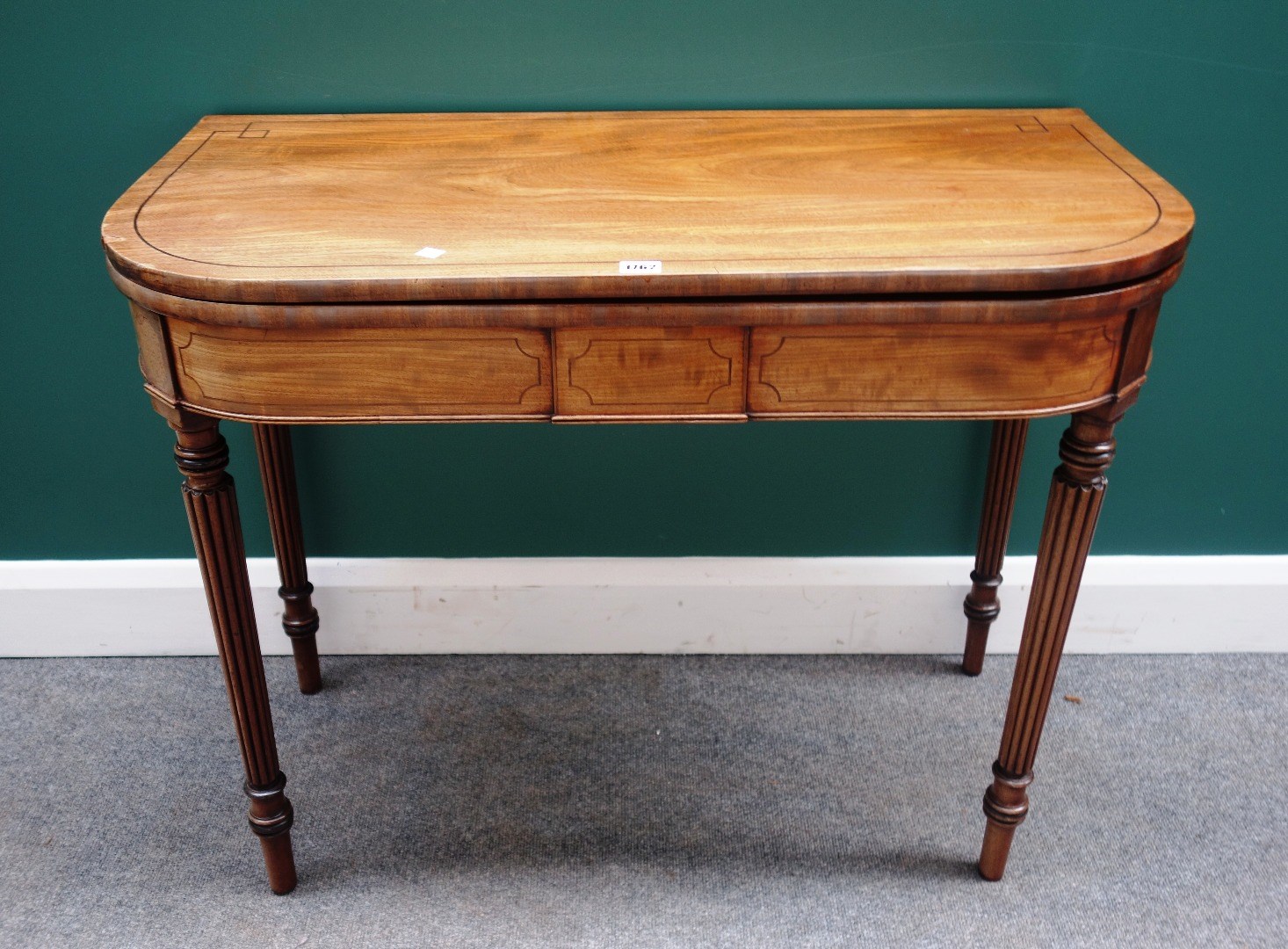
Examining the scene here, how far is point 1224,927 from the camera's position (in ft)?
5.69

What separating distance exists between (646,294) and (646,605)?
1010 mm

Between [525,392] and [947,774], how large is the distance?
1076mm

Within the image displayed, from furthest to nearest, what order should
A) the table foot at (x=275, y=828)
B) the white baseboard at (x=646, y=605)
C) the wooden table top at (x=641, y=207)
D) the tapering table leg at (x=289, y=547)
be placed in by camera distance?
the white baseboard at (x=646, y=605) < the tapering table leg at (x=289, y=547) < the table foot at (x=275, y=828) < the wooden table top at (x=641, y=207)

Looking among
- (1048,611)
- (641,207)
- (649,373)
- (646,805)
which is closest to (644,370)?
(649,373)

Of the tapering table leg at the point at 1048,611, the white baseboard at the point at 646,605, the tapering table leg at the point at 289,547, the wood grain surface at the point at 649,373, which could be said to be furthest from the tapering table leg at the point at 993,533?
the tapering table leg at the point at 289,547

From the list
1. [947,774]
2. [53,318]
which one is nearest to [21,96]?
[53,318]

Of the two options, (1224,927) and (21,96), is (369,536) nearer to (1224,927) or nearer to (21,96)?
(21,96)

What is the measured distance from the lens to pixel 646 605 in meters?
2.20

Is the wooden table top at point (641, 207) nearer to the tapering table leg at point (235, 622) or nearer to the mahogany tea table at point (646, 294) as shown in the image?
the mahogany tea table at point (646, 294)

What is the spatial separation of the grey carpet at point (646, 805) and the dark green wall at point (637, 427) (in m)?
0.25

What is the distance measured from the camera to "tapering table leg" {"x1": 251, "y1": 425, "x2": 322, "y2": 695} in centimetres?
193

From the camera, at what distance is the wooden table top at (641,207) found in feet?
4.22

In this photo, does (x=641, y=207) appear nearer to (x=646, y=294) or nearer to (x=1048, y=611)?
(x=646, y=294)

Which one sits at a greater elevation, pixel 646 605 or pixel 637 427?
pixel 637 427
